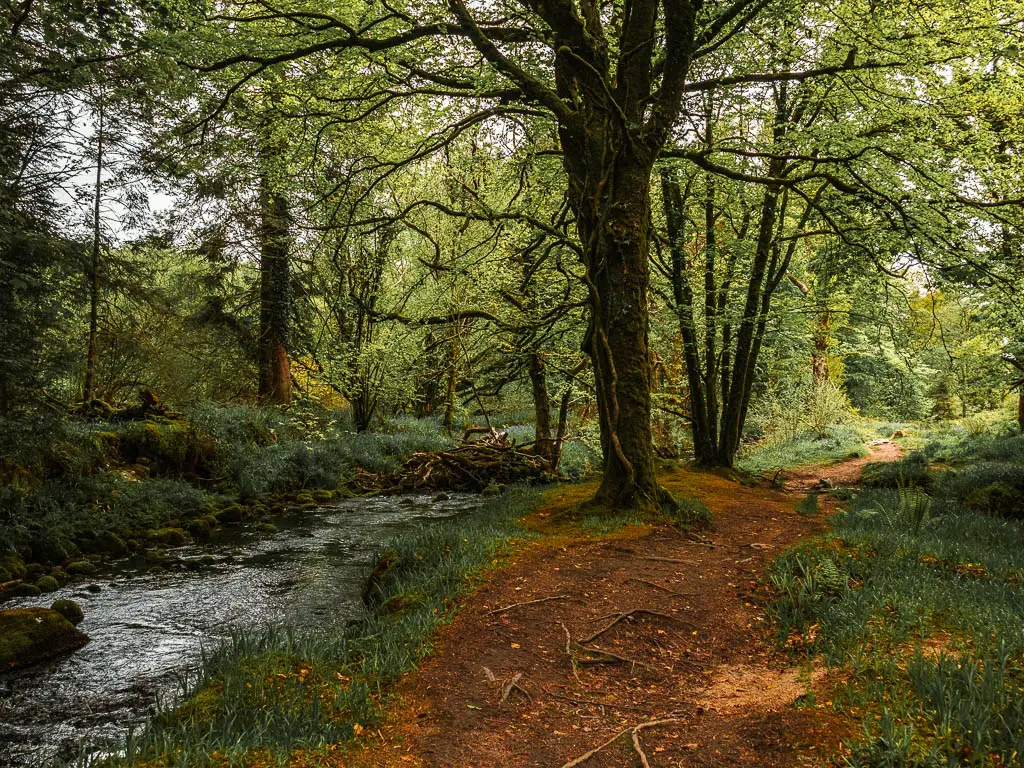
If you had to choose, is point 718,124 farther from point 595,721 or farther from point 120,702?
point 120,702

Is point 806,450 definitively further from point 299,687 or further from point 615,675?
point 299,687

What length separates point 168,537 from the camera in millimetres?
9641

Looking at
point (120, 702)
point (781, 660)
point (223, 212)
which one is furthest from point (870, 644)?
point (223, 212)

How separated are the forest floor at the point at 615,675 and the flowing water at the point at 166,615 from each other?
189 centimetres

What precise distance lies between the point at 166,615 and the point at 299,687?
3823mm

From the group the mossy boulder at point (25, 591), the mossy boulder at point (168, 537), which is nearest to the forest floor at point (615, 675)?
the mossy boulder at point (25, 591)

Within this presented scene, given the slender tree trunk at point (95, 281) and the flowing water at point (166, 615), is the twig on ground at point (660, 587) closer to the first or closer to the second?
the flowing water at point (166, 615)

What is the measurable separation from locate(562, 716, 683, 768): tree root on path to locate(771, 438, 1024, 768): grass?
2.96ft

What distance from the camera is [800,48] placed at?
26.2 ft

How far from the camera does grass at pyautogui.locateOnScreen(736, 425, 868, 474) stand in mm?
17938

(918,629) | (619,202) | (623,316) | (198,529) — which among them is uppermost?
(619,202)

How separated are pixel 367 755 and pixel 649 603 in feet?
9.03

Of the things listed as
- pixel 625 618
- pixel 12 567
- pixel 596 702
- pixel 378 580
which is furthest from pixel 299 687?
pixel 12 567

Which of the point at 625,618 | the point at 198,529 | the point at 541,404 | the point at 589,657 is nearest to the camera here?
the point at 589,657
